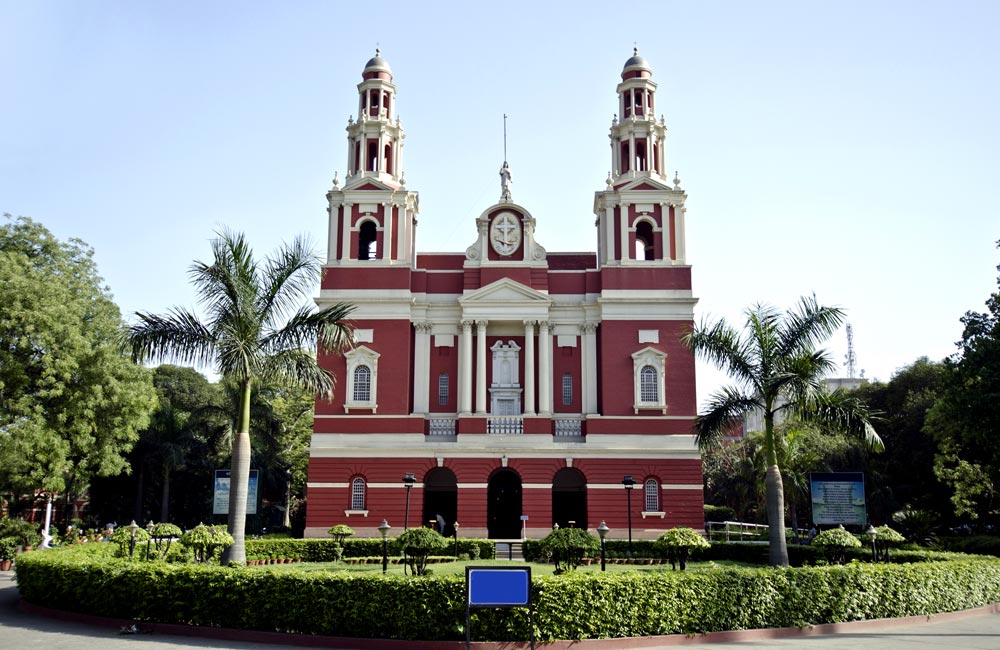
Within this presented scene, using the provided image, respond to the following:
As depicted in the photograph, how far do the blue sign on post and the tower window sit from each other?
84.2 ft

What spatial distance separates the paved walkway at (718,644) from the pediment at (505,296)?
69.9 ft

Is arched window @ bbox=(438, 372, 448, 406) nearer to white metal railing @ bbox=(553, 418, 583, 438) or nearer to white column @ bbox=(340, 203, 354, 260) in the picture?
white metal railing @ bbox=(553, 418, 583, 438)

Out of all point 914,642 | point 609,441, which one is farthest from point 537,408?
point 914,642

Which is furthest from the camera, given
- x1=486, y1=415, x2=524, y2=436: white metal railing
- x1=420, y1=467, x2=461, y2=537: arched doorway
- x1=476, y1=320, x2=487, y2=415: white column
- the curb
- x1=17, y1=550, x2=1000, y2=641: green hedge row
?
x1=420, y1=467, x2=461, y2=537: arched doorway

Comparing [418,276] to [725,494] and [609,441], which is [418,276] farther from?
[725,494]

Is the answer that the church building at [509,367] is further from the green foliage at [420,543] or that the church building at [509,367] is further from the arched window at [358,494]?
the green foliage at [420,543]

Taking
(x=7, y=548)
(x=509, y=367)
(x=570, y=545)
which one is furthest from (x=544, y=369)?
(x=7, y=548)

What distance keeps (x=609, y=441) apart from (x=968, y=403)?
43.7 feet

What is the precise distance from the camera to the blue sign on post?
12789 mm

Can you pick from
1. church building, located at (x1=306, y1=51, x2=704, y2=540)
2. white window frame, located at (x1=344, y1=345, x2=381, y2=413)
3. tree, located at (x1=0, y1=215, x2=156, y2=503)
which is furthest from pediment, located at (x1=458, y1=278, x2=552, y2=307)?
tree, located at (x1=0, y1=215, x2=156, y2=503)

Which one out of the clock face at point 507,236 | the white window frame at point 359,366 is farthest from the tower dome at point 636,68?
the white window frame at point 359,366

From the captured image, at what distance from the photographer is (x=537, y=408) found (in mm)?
35906

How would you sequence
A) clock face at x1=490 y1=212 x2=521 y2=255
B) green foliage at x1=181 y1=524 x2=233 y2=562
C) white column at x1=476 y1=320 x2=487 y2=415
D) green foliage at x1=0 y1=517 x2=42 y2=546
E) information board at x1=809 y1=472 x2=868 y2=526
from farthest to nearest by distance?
clock face at x1=490 y1=212 x2=521 y2=255 → white column at x1=476 y1=320 x2=487 y2=415 → green foliage at x1=0 y1=517 x2=42 y2=546 → information board at x1=809 y1=472 x2=868 y2=526 → green foliage at x1=181 y1=524 x2=233 y2=562

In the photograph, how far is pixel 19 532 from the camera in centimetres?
3044
